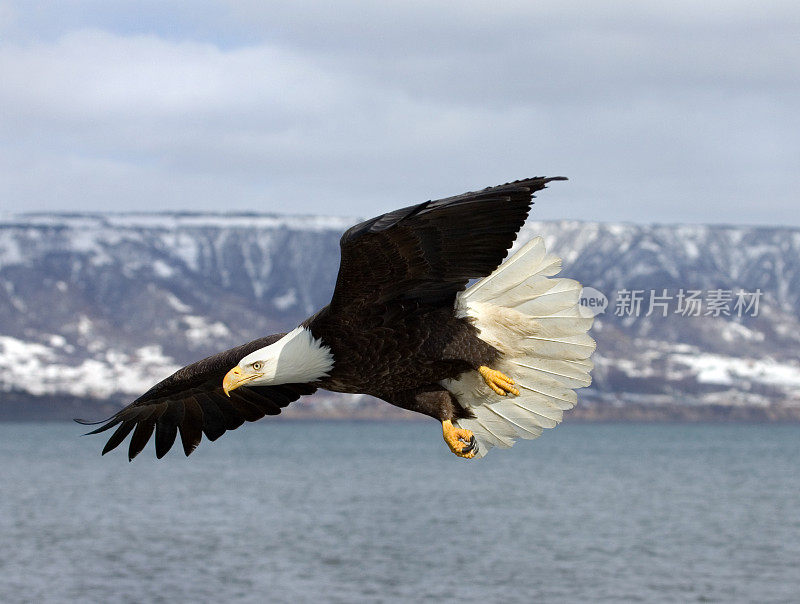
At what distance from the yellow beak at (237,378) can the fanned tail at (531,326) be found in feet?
4.22

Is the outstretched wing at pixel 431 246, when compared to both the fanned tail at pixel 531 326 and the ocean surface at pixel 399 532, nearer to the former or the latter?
the fanned tail at pixel 531 326

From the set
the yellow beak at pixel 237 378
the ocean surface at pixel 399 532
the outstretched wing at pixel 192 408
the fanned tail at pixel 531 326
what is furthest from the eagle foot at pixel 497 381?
the ocean surface at pixel 399 532

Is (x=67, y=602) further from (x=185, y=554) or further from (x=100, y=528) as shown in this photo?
(x=100, y=528)

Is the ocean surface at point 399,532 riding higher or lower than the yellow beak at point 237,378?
lower

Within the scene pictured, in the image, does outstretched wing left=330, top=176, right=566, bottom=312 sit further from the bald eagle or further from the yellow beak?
the yellow beak

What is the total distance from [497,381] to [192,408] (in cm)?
287

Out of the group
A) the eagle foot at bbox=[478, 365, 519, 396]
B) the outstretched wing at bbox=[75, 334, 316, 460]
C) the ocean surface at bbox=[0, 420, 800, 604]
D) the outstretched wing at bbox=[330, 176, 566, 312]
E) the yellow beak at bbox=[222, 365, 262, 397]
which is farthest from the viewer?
the ocean surface at bbox=[0, 420, 800, 604]

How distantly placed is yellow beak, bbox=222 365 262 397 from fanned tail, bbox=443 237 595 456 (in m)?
1.29

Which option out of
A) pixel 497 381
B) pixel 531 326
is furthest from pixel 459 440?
pixel 531 326

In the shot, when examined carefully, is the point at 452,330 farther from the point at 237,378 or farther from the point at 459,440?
the point at 237,378

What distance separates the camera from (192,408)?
9008 millimetres

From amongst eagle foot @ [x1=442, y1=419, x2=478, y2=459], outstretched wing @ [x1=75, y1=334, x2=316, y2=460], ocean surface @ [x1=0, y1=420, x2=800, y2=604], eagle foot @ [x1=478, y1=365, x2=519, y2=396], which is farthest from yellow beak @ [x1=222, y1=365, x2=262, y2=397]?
ocean surface @ [x1=0, y1=420, x2=800, y2=604]

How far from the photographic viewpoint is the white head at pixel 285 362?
6.94 meters

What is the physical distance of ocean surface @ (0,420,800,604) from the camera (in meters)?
31.7
